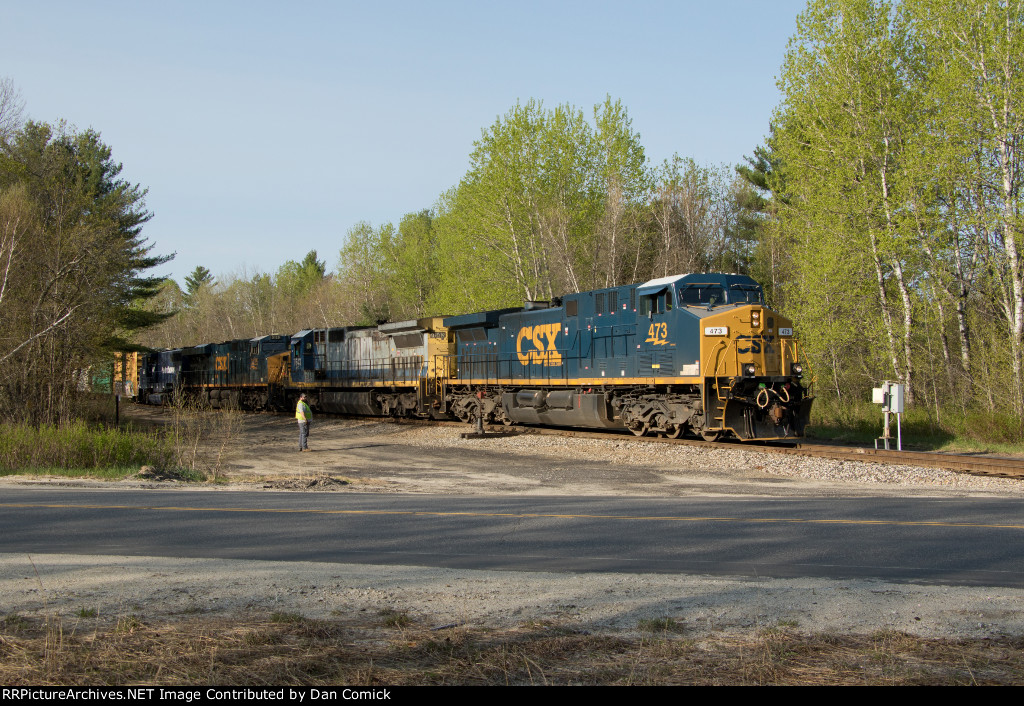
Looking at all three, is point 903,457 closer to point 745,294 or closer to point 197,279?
point 745,294

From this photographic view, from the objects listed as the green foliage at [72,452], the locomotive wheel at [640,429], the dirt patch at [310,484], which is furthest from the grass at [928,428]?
the green foliage at [72,452]

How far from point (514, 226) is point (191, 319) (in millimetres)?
66371

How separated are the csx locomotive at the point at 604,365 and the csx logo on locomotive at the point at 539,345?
5cm

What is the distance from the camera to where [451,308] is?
4809cm

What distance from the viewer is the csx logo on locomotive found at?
25.6m

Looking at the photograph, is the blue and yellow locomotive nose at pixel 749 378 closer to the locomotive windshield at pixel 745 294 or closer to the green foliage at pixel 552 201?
the locomotive windshield at pixel 745 294

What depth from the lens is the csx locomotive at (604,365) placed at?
1992 centimetres

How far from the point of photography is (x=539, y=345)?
1039 inches

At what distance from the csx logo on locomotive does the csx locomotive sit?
0.18 ft

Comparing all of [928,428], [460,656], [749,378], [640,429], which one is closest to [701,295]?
[749,378]

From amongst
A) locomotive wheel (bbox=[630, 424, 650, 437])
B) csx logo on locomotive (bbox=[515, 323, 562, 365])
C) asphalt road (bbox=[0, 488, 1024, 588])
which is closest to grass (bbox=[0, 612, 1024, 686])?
asphalt road (bbox=[0, 488, 1024, 588])

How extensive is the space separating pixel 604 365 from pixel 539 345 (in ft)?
12.0
